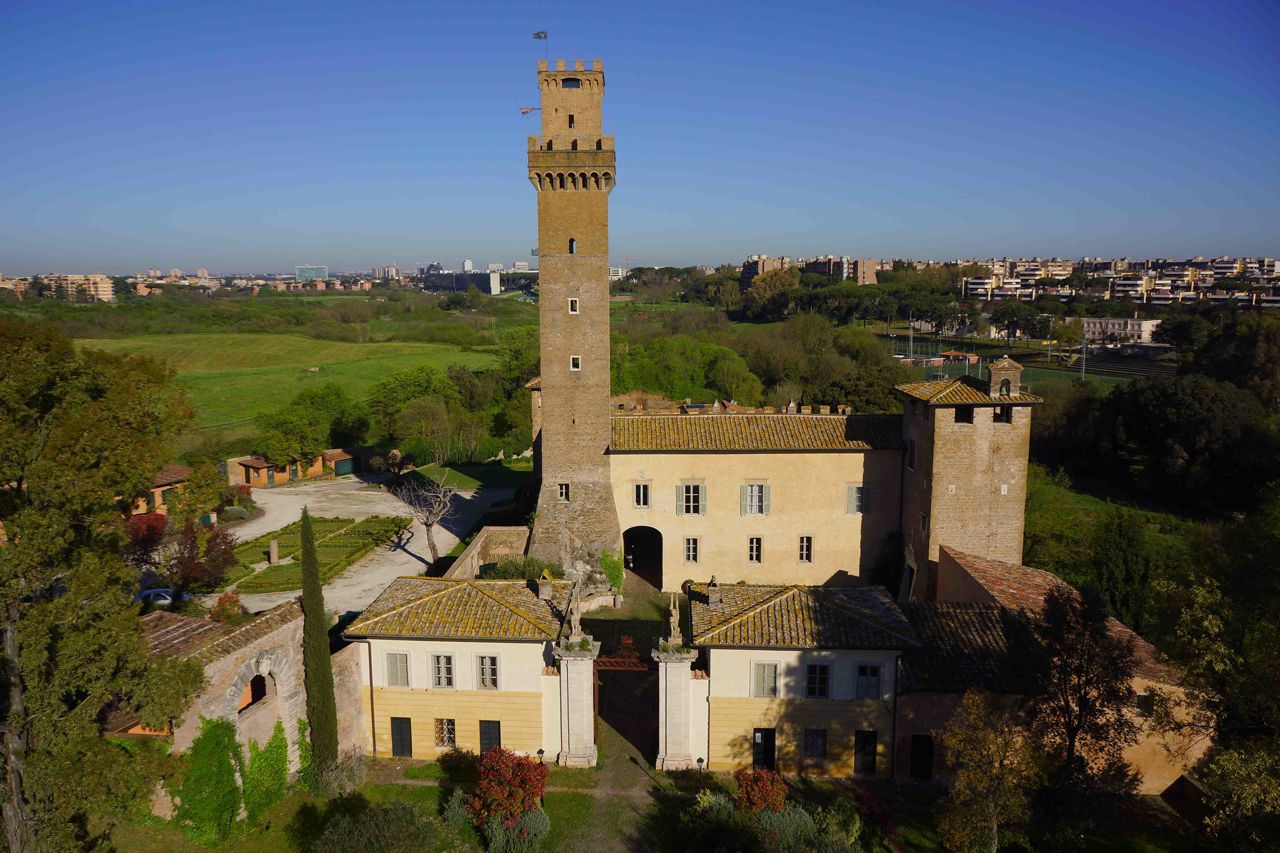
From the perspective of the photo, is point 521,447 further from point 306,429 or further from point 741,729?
point 741,729

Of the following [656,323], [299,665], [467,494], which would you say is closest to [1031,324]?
[656,323]

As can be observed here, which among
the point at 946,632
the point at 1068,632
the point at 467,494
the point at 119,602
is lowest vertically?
the point at 467,494

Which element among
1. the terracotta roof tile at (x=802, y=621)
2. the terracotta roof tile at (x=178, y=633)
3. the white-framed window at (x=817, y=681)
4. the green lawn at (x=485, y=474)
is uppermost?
the terracotta roof tile at (x=178, y=633)

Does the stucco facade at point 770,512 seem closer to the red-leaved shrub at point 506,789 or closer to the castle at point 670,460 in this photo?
the castle at point 670,460

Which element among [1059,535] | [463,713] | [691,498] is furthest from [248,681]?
[1059,535]

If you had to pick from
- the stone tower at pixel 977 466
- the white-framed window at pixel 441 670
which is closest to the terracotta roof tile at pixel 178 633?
the white-framed window at pixel 441 670

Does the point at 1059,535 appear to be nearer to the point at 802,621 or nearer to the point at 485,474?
the point at 802,621

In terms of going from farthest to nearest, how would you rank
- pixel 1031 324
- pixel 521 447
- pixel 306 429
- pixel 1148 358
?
1. pixel 1031 324
2. pixel 1148 358
3. pixel 521 447
4. pixel 306 429

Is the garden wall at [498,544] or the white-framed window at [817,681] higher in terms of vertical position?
the white-framed window at [817,681]
